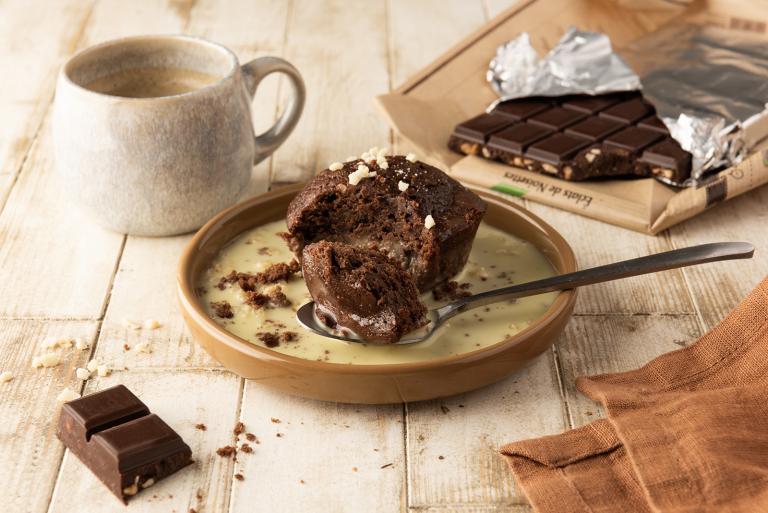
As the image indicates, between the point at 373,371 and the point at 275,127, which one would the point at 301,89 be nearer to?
the point at 275,127

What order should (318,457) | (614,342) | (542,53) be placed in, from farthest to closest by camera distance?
(542,53), (614,342), (318,457)

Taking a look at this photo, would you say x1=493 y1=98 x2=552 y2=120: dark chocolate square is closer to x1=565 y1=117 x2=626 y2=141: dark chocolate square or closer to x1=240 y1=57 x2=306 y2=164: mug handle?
x1=565 y1=117 x2=626 y2=141: dark chocolate square

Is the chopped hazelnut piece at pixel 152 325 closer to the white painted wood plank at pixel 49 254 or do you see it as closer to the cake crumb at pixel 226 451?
the white painted wood plank at pixel 49 254

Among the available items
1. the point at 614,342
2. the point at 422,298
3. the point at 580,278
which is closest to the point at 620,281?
the point at 614,342

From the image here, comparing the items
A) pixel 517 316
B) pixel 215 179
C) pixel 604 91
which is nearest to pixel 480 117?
pixel 604 91

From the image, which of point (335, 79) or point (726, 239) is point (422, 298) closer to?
point (726, 239)

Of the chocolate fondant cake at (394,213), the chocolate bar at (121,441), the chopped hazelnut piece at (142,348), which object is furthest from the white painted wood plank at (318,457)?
the chocolate fondant cake at (394,213)
